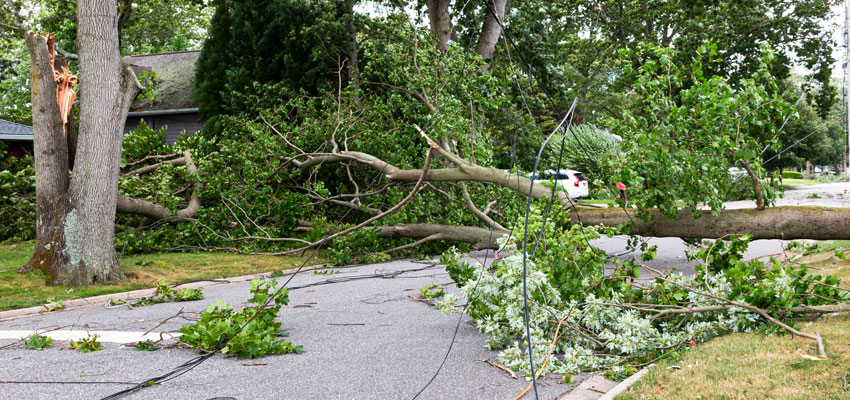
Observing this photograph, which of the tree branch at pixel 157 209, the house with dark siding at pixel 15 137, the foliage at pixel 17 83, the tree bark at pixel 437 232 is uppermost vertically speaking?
the foliage at pixel 17 83

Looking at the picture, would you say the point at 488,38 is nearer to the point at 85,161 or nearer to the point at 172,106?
the point at 85,161

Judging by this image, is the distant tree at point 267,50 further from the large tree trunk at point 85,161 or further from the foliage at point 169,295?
the foliage at point 169,295

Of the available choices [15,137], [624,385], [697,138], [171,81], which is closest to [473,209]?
[697,138]

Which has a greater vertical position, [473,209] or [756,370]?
[473,209]

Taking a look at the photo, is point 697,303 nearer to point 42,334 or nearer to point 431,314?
point 431,314

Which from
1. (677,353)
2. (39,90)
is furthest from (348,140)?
(677,353)

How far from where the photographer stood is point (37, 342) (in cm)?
533

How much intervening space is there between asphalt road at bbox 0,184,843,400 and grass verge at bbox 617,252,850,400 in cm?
68

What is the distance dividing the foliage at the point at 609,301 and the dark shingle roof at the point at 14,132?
17.6 meters

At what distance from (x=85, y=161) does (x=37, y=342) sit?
3.70m

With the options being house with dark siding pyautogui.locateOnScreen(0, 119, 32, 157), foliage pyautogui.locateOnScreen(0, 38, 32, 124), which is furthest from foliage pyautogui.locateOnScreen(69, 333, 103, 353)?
foliage pyautogui.locateOnScreen(0, 38, 32, 124)

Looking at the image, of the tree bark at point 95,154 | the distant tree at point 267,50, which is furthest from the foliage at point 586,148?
the tree bark at point 95,154

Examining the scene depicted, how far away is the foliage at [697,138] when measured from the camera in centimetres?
701

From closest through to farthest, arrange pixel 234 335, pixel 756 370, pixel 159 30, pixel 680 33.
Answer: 1. pixel 756 370
2. pixel 234 335
3. pixel 680 33
4. pixel 159 30
